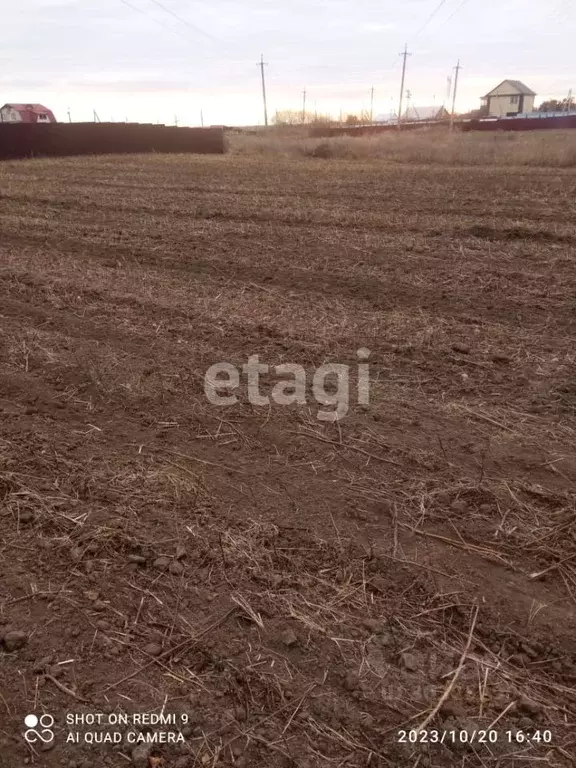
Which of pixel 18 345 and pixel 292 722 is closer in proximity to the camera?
pixel 292 722

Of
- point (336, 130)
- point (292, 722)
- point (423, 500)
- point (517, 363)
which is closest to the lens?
point (292, 722)

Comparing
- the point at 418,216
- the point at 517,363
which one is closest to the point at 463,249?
the point at 418,216

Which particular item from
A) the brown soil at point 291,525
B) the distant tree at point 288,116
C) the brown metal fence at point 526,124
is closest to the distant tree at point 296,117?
the distant tree at point 288,116

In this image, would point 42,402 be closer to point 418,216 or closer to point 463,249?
point 463,249

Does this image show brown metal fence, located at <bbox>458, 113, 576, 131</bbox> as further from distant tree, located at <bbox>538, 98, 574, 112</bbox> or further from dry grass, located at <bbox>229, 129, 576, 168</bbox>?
distant tree, located at <bbox>538, 98, 574, 112</bbox>

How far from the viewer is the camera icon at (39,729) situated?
1823 millimetres

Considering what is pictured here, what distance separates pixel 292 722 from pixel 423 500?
4.33ft

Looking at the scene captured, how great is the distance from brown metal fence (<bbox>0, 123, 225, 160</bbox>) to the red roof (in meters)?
27.9

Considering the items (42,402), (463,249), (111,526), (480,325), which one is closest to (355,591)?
(111,526)

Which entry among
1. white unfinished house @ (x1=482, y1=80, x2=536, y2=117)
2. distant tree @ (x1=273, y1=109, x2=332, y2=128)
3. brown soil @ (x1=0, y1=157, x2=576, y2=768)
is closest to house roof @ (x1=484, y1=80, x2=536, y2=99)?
white unfinished house @ (x1=482, y1=80, x2=536, y2=117)

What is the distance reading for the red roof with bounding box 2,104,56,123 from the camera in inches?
2071

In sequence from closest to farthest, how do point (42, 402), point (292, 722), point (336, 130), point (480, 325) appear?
point (292, 722) → point (42, 402) → point (480, 325) → point (336, 130)

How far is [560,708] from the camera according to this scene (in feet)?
6.35

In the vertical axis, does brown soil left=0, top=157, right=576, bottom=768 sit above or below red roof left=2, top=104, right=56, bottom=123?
below
